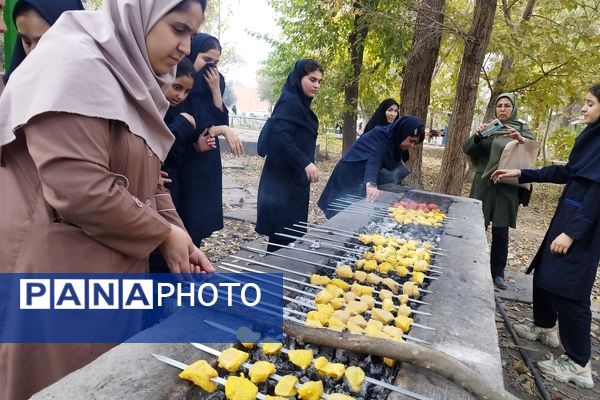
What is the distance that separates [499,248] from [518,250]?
2.55 metres

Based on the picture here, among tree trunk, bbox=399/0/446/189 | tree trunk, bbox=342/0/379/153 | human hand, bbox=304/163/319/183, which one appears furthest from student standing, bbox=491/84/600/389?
tree trunk, bbox=342/0/379/153

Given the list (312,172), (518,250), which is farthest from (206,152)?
(518,250)

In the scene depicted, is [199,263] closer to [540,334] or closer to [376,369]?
[376,369]

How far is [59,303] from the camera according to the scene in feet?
4.78

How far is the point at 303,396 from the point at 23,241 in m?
1.11

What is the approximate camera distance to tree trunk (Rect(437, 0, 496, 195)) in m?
6.04

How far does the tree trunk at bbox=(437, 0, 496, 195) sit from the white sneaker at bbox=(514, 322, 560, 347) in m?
2.95

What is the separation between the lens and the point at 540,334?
155 inches

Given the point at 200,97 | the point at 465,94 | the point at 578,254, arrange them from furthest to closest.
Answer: the point at 465,94, the point at 200,97, the point at 578,254

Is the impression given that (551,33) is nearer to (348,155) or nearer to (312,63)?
(348,155)

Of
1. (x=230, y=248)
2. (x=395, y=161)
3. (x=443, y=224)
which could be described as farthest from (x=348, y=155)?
(x=230, y=248)

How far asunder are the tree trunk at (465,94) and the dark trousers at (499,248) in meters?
1.88

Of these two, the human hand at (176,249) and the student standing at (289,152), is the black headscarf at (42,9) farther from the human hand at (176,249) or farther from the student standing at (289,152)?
the student standing at (289,152)

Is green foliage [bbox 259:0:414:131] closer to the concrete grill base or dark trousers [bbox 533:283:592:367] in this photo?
dark trousers [bbox 533:283:592:367]
